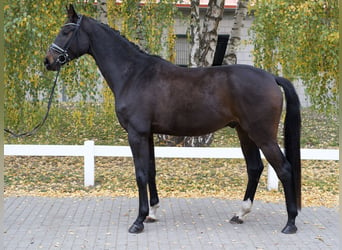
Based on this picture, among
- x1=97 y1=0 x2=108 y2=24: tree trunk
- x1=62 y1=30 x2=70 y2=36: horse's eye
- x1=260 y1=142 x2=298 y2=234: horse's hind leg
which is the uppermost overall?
x1=97 y1=0 x2=108 y2=24: tree trunk

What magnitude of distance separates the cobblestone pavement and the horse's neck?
162 centimetres

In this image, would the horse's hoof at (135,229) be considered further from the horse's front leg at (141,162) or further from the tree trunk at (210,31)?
the tree trunk at (210,31)

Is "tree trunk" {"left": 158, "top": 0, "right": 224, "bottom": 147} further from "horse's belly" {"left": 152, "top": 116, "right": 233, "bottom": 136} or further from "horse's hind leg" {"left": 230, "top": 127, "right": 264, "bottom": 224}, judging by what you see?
"horse's belly" {"left": 152, "top": 116, "right": 233, "bottom": 136}

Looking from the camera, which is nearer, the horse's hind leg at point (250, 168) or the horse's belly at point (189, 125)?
the horse's belly at point (189, 125)

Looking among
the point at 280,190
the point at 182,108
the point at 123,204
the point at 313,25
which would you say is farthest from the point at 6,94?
the point at 313,25

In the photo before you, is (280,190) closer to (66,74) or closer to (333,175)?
(333,175)

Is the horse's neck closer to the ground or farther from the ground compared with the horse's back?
farther from the ground

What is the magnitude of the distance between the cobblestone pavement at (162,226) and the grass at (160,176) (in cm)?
53

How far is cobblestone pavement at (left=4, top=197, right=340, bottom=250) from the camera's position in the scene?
15.5 feet

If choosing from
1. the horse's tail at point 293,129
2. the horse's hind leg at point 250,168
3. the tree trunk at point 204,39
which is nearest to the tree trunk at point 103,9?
the tree trunk at point 204,39

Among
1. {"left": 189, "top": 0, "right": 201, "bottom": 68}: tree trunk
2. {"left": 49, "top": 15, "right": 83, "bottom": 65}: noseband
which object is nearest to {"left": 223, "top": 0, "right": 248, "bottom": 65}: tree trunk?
{"left": 189, "top": 0, "right": 201, "bottom": 68}: tree trunk

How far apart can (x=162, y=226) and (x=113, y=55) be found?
208 centimetres

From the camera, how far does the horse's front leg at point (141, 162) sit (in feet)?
16.8

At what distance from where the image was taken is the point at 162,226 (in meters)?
5.37
